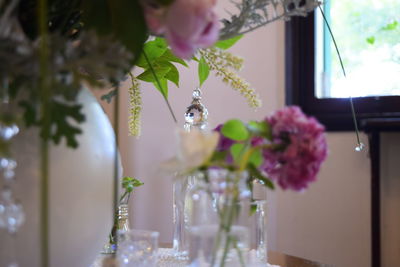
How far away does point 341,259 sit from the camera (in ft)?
6.06

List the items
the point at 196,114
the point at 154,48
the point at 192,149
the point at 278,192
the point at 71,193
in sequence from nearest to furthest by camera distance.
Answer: the point at 192,149 → the point at 71,193 → the point at 154,48 → the point at 196,114 → the point at 278,192

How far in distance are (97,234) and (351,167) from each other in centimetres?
143

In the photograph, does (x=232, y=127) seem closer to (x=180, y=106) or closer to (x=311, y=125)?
(x=311, y=125)

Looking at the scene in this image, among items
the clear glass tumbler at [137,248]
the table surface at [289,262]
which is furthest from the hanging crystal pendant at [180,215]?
the clear glass tumbler at [137,248]

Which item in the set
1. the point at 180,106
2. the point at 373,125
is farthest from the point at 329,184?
the point at 180,106

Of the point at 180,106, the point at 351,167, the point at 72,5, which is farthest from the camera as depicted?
the point at 180,106

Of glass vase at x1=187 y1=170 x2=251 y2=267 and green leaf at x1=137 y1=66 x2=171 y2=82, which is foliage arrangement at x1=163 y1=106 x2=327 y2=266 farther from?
green leaf at x1=137 y1=66 x2=171 y2=82

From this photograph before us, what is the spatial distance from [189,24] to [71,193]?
0.20m

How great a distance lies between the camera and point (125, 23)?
1.38 ft

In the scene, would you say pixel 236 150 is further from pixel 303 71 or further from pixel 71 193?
pixel 303 71

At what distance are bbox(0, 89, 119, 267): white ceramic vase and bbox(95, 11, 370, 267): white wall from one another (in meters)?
1.41

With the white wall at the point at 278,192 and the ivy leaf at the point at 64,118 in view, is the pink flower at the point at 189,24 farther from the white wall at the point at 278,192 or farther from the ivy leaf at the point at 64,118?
the white wall at the point at 278,192

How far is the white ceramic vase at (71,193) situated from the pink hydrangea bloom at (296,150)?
18 cm

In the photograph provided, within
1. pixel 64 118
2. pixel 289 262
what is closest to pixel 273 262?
pixel 289 262
